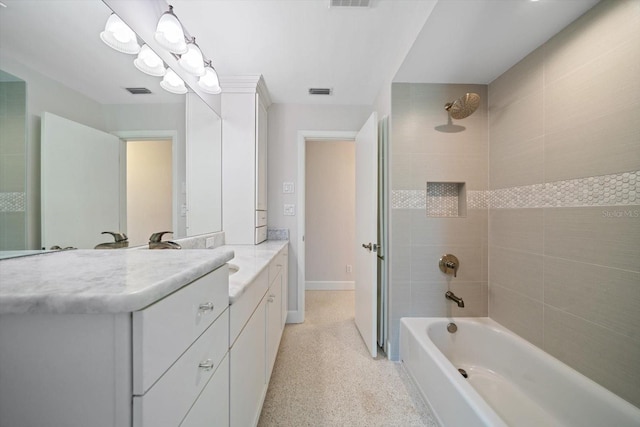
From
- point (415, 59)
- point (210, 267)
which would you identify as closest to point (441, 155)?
point (415, 59)

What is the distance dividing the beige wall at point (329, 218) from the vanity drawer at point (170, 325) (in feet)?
9.14

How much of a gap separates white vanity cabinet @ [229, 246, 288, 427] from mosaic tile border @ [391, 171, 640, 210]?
3.84ft

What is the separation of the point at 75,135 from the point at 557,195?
7.57 feet

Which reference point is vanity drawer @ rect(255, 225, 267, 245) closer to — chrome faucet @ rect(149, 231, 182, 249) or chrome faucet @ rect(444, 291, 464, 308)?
chrome faucet @ rect(149, 231, 182, 249)

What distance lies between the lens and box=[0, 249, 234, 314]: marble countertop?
0.41 meters

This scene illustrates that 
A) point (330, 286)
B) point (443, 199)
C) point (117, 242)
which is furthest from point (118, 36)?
point (330, 286)

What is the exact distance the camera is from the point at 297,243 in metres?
2.49

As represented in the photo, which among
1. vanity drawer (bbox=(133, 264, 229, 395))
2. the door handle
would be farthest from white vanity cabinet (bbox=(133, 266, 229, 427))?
the door handle

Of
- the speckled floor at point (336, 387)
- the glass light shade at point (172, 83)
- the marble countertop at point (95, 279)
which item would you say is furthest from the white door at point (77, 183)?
the speckled floor at point (336, 387)

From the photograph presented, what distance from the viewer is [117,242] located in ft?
3.44

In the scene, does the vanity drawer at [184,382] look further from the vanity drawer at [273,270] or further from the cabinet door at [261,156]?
the cabinet door at [261,156]

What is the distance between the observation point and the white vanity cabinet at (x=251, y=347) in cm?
90

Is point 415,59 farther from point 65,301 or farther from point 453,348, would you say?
point 453,348

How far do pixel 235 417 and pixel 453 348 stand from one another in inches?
62.0
